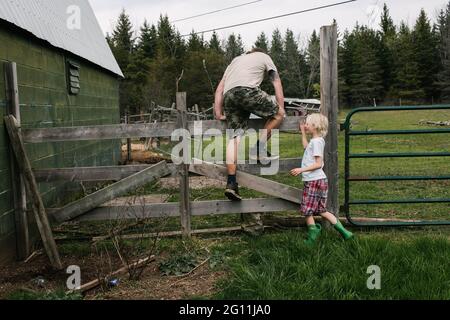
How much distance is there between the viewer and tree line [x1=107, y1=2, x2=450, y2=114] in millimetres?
53125

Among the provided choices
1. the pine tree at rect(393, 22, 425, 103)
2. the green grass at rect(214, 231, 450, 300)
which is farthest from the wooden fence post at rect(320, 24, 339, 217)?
the pine tree at rect(393, 22, 425, 103)

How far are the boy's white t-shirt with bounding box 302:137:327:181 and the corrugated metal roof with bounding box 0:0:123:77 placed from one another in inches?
138

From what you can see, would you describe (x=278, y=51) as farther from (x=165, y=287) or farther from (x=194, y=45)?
(x=165, y=287)

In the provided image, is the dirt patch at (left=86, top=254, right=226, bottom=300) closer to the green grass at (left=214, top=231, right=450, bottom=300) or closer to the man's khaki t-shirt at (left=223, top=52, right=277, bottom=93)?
the green grass at (left=214, top=231, right=450, bottom=300)

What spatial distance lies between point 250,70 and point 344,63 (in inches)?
2500

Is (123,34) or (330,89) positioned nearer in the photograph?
(330,89)

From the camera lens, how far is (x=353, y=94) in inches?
2509

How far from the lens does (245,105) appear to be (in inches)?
213

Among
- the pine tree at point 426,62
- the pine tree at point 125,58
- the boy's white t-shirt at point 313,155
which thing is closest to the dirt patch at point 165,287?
the boy's white t-shirt at point 313,155

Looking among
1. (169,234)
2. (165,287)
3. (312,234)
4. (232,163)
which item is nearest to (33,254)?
(169,234)

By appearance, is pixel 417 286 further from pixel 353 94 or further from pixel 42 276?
pixel 353 94

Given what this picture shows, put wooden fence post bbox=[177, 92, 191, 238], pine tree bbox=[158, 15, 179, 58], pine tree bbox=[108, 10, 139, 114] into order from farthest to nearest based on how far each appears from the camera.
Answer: pine tree bbox=[158, 15, 179, 58]
pine tree bbox=[108, 10, 139, 114]
wooden fence post bbox=[177, 92, 191, 238]

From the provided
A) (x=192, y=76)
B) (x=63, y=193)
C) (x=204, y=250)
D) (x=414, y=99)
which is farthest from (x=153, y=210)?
(x=414, y=99)

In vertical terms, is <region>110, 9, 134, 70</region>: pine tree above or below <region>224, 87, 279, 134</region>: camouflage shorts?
above
